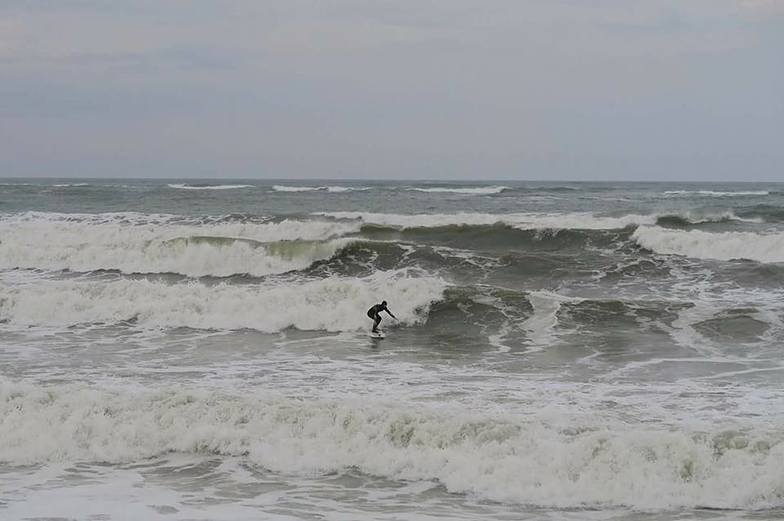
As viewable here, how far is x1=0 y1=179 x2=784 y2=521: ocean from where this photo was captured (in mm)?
8125

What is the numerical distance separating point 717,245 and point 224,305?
49.5 feet

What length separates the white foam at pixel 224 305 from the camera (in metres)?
17.0

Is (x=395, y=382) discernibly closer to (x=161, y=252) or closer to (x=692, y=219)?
(x=161, y=252)

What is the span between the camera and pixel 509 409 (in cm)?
1034

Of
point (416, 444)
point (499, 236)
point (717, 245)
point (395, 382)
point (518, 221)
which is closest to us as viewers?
point (416, 444)

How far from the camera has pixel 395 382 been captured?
11906 mm

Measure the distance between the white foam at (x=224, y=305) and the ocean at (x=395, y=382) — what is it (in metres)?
0.06

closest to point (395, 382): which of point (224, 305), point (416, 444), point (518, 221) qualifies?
point (416, 444)

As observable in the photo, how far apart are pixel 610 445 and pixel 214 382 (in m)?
5.79

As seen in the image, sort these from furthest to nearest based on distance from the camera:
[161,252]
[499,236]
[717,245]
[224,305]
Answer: [499,236]
[161,252]
[717,245]
[224,305]

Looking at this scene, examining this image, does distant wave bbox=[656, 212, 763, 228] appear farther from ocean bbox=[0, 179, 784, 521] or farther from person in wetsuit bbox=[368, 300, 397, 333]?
person in wetsuit bbox=[368, 300, 397, 333]

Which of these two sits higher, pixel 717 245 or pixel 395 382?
pixel 717 245

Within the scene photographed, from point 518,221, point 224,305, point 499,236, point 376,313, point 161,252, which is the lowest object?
point 224,305

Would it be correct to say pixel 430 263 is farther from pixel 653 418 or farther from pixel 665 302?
pixel 653 418
